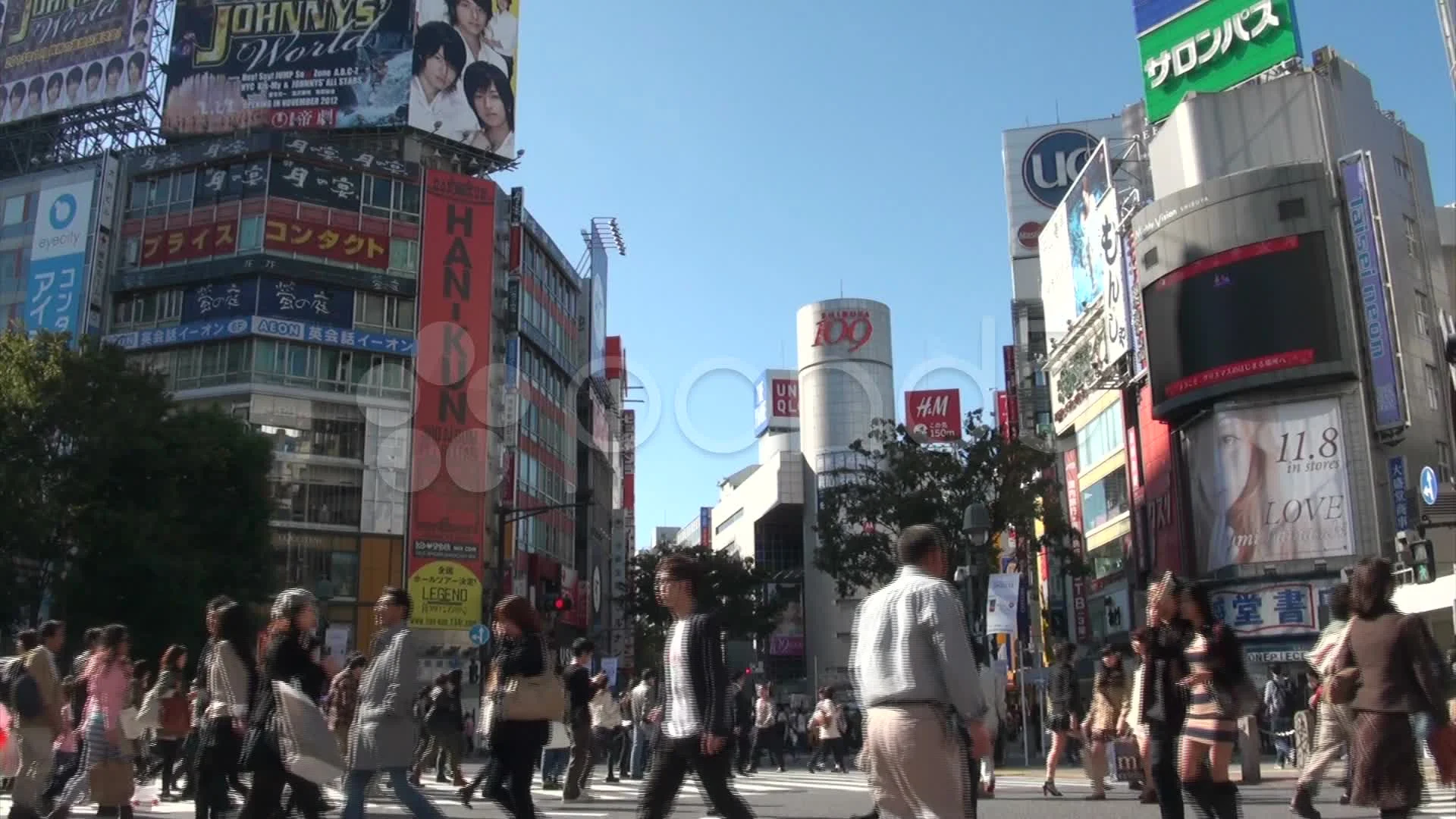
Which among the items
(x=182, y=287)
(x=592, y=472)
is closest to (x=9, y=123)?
(x=182, y=287)

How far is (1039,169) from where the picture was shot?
66.9 meters

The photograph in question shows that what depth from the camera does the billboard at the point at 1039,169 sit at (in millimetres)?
66000

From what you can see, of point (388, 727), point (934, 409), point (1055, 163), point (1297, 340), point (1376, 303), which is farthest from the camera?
point (934, 409)

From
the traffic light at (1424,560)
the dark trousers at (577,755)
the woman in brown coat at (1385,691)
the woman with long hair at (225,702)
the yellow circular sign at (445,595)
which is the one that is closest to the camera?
the woman in brown coat at (1385,691)

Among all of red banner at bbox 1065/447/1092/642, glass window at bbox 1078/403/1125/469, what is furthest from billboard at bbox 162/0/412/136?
red banner at bbox 1065/447/1092/642

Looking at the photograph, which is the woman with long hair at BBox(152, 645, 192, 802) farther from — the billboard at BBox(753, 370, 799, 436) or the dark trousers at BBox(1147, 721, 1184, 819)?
the billboard at BBox(753, 370, 799, 436)

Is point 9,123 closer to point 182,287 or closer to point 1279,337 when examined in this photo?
point 182,287

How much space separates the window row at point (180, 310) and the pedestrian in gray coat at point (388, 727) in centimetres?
4184

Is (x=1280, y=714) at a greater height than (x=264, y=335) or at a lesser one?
lesser

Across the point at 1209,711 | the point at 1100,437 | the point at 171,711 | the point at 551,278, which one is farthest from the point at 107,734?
the point at 551,278

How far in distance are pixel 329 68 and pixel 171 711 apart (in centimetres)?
4249

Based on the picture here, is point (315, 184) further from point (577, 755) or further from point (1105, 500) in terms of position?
point (577, 755)

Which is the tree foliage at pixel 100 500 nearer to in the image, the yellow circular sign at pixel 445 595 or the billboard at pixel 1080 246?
the yellow circular sign at pixel 445 595

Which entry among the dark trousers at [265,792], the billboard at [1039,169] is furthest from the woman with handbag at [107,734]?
the billboard at [1039,169]
